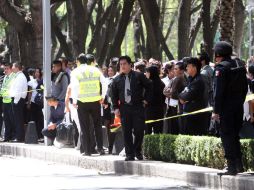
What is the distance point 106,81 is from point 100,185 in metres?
4.38

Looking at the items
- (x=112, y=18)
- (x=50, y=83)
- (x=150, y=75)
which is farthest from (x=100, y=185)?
(x=112, y=18)

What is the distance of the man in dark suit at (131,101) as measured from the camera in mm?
17141

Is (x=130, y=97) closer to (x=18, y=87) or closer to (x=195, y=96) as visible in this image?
(x=195, y=96)

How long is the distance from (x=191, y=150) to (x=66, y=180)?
2.14 m

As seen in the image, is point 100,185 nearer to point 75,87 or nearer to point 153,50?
point 75,87

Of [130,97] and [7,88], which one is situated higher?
[7,88]

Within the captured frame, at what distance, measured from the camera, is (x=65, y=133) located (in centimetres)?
2052

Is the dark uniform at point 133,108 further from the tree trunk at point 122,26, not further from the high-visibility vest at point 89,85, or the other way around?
the tree trunk at point 122,26

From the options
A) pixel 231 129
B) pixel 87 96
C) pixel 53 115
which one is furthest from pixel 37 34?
pixel 231 129

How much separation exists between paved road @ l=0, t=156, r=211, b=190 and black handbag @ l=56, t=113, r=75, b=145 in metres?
1.61

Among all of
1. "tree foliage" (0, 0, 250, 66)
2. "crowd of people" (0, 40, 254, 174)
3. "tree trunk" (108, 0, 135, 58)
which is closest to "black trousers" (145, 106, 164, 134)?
"crowd of people" (0, 40, 254, 174)

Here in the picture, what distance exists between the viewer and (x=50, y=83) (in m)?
21.6

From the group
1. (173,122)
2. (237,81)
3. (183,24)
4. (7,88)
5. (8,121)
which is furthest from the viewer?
(183,24)

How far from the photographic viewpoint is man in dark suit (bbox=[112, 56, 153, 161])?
17.1 meters
